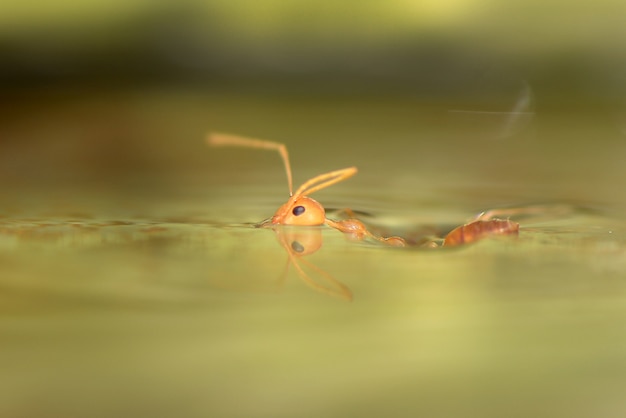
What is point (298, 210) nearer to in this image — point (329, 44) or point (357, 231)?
point (357, 231)

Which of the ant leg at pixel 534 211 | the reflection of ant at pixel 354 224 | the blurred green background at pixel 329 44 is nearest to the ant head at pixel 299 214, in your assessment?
the reflection of ant at pixel 354 224

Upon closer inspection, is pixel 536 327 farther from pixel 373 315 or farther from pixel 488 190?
pixel 488 190

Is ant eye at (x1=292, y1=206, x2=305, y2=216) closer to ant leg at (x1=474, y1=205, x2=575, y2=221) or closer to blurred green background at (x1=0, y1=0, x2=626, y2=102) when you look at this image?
ant leg at (x1=474, y1=205, x2=575, y2=221)

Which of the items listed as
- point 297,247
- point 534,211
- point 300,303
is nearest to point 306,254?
point 297,247

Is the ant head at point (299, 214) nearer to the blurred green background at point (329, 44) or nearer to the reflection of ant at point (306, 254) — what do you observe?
the reflection of ant at point (306, 254)

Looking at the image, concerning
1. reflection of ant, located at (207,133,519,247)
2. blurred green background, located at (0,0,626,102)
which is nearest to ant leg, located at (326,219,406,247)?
reflection of ant, located at (207,133,519,247)

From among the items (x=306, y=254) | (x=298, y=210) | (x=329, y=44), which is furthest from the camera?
(x=329, y=44)
